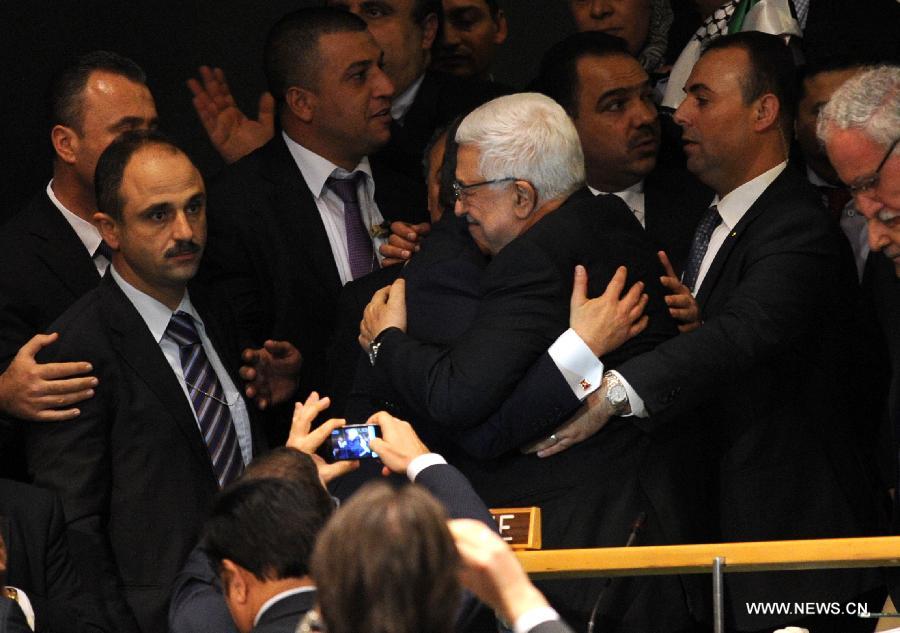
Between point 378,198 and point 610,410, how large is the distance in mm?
1668

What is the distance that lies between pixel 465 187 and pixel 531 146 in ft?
0.63

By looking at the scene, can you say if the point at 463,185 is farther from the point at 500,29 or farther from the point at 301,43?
the point at 500,29

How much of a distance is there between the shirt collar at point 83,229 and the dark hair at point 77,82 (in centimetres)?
26

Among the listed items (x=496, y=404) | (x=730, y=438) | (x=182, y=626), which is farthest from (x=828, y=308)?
(x=182, y=626)

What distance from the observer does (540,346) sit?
12.2 ft

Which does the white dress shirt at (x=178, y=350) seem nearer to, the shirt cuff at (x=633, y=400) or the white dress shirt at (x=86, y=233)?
the white dress shirt at (x=86, y=233)

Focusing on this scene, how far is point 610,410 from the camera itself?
3775 mm

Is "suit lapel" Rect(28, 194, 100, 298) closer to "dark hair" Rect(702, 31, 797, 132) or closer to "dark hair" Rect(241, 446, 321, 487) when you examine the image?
"dark hair" Rect(241, 446, 321, 487)

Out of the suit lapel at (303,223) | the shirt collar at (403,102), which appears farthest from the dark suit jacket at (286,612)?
the shirt collar at (403,102)

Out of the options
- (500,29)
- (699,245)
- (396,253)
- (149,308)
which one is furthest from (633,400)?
(500,29)

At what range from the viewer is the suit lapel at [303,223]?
4891mm

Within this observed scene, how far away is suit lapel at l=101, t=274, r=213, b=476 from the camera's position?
4.02 meters

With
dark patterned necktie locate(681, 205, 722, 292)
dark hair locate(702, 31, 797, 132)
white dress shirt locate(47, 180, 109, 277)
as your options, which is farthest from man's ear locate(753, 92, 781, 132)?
white dress shirt locate(47, 180, 109, 277)

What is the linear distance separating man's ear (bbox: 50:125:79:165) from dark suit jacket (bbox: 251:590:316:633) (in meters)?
2.33
